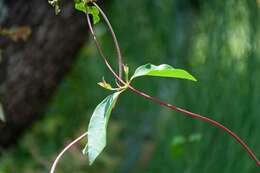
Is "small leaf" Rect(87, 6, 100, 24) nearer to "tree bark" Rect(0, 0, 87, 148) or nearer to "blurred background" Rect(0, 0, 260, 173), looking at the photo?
"blurred background" Rect(0, 0, 260, 173)

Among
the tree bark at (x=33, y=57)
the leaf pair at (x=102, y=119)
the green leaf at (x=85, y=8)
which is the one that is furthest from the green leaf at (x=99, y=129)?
the tree bark at (x=33, y=57)

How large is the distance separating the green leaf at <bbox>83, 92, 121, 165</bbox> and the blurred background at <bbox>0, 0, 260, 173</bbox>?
38.1 inches

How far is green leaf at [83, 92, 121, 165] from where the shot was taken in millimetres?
777

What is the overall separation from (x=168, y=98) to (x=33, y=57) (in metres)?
0.81

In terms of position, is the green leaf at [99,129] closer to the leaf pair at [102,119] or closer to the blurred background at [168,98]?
the leaf pair at [102,119]

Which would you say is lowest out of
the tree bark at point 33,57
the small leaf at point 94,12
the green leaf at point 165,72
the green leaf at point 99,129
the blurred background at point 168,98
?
the blurred background at point 168,98

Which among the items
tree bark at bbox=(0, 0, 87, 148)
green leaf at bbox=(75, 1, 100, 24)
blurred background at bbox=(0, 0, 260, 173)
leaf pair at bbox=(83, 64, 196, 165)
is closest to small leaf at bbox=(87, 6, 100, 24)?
green leaf at bbox=(75, 1, 100, 24)

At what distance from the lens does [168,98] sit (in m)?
2.72

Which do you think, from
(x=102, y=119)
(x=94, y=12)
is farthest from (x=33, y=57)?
(x=102, y=119)

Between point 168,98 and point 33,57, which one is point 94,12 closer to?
point 33,57

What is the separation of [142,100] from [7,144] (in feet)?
2.63

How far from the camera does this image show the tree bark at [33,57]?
2020 millimetres

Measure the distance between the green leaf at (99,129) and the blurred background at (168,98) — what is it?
3.17 ft

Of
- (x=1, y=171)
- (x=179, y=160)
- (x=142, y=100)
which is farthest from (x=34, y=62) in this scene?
(x=142, y=100)
